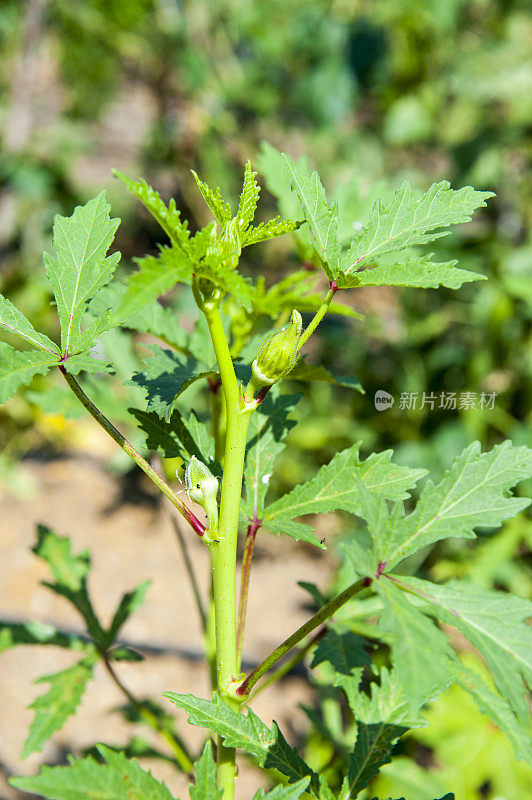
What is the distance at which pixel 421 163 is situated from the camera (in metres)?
3.21

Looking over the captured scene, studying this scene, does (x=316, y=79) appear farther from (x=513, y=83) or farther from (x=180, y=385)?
(x=180, y=385)

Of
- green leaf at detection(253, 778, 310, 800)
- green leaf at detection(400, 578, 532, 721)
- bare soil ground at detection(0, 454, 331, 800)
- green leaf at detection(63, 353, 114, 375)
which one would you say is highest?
green leaf at detection(63, 353, 114, 375)

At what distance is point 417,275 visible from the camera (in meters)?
0.50

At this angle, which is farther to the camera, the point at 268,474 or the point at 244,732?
the point at 268,474

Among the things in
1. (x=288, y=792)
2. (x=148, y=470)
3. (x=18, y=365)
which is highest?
(x=18, y=365)

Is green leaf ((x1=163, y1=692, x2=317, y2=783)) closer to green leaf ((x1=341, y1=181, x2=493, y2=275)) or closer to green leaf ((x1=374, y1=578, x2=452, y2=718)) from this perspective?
green leaf ((x1=374, y1=578, x2=452, y2=718))

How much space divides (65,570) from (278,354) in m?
0.62

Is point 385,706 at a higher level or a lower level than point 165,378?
lower

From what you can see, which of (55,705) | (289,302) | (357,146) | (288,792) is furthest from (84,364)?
(357,146)

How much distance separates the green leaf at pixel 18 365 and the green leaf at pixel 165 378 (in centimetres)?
7

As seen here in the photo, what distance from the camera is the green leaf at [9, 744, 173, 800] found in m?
0.49

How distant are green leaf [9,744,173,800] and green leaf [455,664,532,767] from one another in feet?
0.92

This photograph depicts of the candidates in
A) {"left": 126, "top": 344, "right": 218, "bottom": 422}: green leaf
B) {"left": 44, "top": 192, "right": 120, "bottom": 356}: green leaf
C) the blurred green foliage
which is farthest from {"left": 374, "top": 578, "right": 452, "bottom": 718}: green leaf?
the blurred green foliage

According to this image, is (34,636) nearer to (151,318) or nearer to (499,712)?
(151,318)
